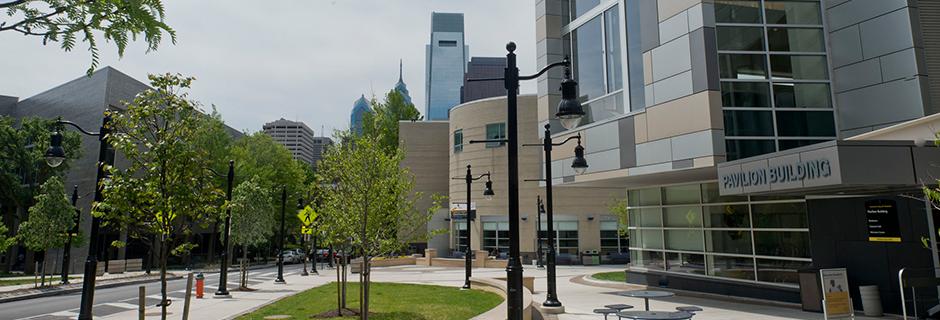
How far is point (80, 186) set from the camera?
4697cm

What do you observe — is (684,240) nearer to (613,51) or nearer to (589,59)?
(613,51)

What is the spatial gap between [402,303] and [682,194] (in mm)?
10646

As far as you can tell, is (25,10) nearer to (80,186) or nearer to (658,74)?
(658,74)

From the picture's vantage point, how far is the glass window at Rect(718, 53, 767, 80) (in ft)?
50.3

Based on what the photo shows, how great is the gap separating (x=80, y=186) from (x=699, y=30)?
52.7m

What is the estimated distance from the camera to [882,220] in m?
12.6

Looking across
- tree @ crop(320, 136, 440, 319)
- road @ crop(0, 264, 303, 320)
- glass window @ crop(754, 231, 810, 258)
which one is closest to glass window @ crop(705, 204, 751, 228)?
glass window @ crop(754, 231, 810, 258)

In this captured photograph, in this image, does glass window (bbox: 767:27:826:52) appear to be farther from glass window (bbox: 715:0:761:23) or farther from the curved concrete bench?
the curved concrete bench

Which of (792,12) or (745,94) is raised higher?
(792,12)

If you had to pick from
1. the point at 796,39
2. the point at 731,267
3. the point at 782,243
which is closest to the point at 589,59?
the point at 796,39

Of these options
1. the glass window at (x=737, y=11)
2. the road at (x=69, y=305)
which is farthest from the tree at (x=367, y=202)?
the glass window at (x=737, y=11)

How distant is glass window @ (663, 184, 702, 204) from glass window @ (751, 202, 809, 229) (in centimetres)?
221

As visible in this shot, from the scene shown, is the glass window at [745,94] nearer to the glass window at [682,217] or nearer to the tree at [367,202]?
the glass window at [682,217]

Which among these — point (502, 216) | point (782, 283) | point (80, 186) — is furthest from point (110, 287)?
point (782, 283)
